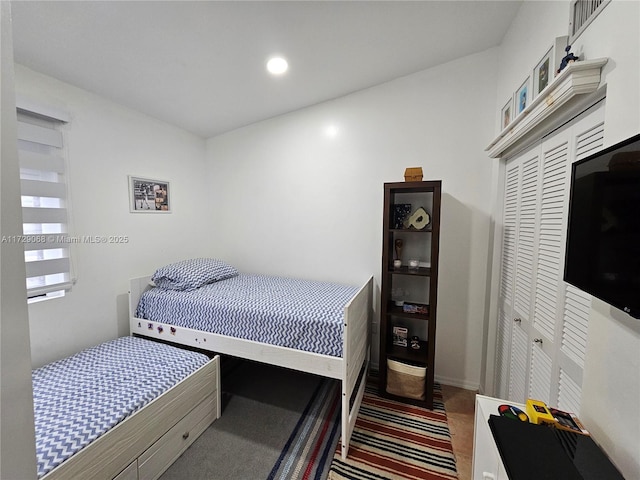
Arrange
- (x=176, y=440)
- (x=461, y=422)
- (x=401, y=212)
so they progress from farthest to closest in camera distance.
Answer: (x=401, y=212), (x=461, y=422), (x=176, y=440)

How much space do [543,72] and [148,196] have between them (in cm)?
301

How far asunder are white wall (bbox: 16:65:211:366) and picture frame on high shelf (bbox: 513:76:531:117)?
2.94 meters

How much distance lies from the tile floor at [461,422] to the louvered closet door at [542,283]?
0.97 feet

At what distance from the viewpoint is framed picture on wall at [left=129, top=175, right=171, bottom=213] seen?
237 cm

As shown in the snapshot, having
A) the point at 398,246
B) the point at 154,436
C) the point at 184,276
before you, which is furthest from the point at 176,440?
the point at 398,246

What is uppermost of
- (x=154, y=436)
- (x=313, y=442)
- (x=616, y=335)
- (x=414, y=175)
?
(x=414, y=175)

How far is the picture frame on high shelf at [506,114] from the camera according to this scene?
182cm

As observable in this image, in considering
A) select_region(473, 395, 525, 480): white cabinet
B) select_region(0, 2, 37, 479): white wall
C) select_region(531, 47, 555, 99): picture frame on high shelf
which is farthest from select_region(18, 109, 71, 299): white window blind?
select_region(531, 47, 555, 99): picture frame on high shelf

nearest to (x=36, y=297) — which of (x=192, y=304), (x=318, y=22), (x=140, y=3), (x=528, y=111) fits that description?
(x=192, y=304)

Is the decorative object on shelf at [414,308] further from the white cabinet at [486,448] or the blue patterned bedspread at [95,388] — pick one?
the blue patterned bedspread at [95,388]

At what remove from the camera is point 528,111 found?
1.36 m

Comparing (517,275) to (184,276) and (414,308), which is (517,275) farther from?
(184,276)

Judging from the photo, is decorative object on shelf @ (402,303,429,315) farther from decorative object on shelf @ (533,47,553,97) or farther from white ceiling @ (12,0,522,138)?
white ceiling @ (12,0,522,138)

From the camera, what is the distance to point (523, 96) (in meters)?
1.64
